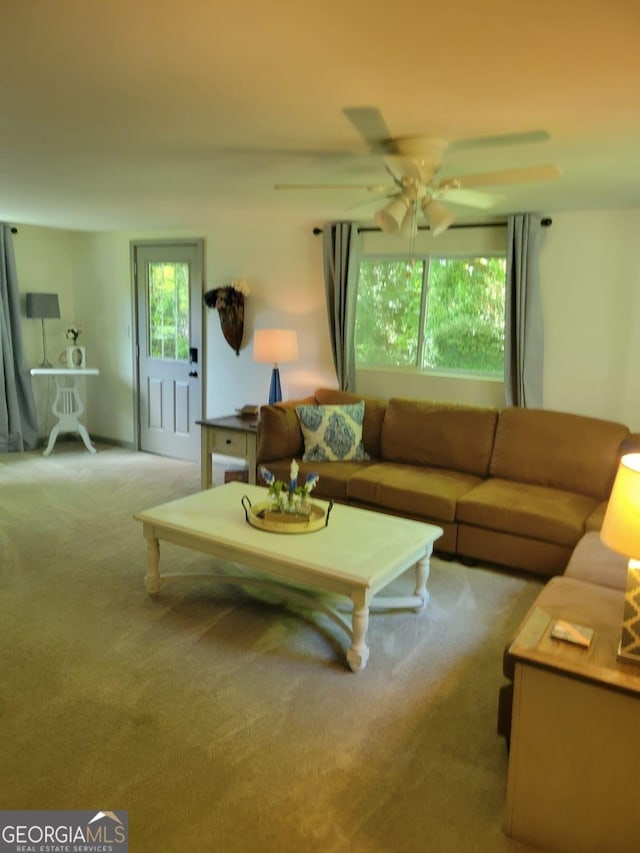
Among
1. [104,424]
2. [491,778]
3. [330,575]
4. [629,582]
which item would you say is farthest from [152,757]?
[104,424]

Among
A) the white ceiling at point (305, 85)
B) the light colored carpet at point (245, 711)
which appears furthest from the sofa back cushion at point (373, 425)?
the white ceiling at point (305, 85)

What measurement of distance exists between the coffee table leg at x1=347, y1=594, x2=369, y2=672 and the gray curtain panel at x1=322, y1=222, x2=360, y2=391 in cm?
267

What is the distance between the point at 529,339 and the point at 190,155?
8.24 ft

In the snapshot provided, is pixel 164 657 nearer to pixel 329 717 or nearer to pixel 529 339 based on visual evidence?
pixel 329 717

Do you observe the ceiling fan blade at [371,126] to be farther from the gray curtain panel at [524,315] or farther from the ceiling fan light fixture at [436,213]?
the gray curtain panel at [524,315]

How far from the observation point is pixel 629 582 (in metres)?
1.70

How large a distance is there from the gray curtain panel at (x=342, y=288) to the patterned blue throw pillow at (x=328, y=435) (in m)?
0.66

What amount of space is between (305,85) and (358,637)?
2.07m

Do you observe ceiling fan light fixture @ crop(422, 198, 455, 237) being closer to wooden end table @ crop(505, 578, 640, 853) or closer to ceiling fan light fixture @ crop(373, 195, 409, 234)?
ceiling fan light fixture @ crop(373, 195, 409, 234)

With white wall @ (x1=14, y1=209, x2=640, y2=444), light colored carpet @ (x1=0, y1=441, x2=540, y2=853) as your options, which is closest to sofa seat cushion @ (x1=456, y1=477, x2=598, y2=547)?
light colored carpet @ (x1=0, y1=441, x2=540, y2=853)

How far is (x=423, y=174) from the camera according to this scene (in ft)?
8.27

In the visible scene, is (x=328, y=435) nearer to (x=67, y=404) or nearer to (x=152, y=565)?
(x=152, y=565)

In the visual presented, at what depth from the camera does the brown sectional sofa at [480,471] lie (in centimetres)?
345

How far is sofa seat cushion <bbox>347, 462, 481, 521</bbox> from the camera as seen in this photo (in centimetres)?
367
